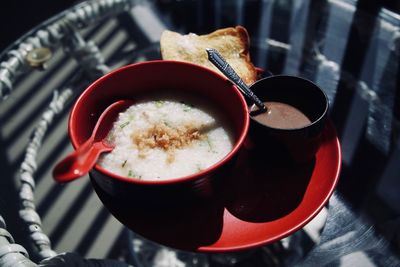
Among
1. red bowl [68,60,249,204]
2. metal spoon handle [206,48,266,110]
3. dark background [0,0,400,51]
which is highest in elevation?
metal spoon handle [206,48,266,110]

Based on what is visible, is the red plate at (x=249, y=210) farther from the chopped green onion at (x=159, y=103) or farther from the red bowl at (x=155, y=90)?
the chopped green onion at (x=159, y=103)

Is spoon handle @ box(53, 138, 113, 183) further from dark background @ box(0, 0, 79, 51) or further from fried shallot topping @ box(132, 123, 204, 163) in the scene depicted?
dark background @ box(0, 0, 79, 51)

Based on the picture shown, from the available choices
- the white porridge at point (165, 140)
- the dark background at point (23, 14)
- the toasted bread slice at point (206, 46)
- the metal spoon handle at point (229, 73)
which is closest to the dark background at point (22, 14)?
the dark background at point (23, 14)

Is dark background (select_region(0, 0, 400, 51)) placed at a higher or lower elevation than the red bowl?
lower

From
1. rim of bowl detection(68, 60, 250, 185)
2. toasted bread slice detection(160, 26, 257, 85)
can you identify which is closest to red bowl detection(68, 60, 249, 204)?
rim of bowl detection(68, 60, 250, 185)

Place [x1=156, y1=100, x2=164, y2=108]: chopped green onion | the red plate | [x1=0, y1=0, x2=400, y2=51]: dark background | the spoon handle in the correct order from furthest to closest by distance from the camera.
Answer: [x1=0, y1=0, x2=400, y2=51]: dark background < [x1=156, y1=100, x2=164, y2=108]: chopped green onion < the red plate < the spoon handle

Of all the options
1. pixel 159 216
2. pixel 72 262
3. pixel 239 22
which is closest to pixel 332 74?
pixel 239 22
